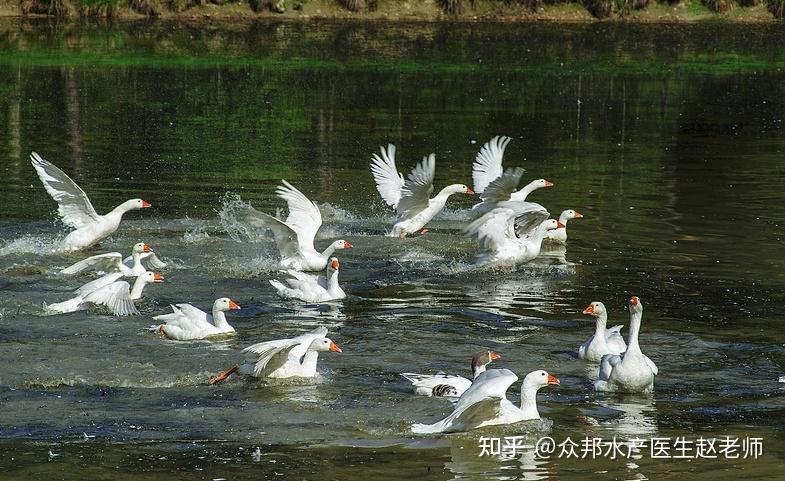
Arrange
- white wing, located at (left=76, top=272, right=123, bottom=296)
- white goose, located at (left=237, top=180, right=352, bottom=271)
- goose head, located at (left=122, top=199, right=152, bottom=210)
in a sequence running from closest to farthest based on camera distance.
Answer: white wing, located at (left=76, top=272, right=123, bottom=296), white goose, located at (left=237, top=180, right=352, bottom=271), goose head, located at (left=122, top=199, right=152, bottom=210)

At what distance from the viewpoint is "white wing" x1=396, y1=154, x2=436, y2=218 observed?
18.3 metres

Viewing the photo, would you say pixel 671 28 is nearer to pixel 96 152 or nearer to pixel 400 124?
pixel 400 124

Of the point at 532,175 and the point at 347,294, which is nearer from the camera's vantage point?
the point at 347,294

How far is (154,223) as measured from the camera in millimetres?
19281

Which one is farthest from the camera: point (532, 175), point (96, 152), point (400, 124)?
point (400, 124)

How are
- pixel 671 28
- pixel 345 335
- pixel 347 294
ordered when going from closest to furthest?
pixel 345 335 → pixel 347 294 → pixel 671 28

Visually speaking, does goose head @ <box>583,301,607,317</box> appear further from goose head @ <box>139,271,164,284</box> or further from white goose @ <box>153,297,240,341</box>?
goose head @ <box>139,271,164,284</box>

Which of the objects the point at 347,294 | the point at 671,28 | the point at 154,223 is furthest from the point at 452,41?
the point at 347,294

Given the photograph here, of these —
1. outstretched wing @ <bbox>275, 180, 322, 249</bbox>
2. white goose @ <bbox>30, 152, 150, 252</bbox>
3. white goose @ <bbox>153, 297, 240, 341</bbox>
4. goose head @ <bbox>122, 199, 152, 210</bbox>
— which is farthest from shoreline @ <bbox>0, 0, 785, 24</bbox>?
white goose @ <bbox>153, 297, 240, 341</bbox>

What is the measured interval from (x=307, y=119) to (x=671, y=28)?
35.5m

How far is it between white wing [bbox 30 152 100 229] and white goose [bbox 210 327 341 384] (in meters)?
5.74

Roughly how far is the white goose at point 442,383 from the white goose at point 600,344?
144 cm

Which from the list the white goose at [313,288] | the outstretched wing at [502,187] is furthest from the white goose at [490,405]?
the outstretched wing at [502,187]

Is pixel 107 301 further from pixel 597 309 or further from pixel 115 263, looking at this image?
pixel 597 309
